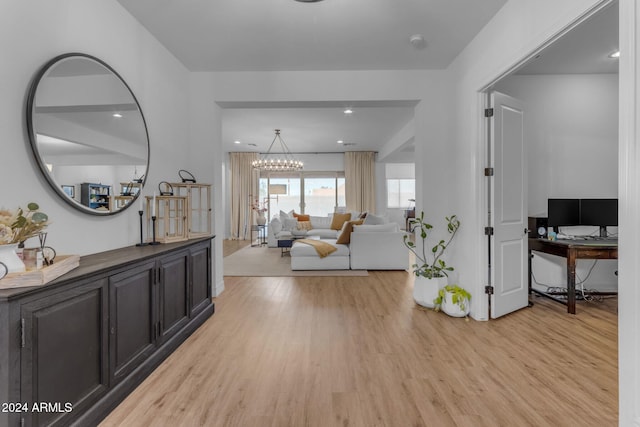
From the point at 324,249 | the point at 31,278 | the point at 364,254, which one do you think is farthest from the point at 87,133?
the point at 364,254

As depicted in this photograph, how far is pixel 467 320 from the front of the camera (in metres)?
3.11

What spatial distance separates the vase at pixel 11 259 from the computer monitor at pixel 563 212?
4.63 metres

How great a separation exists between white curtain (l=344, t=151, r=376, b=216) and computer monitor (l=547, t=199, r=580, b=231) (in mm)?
6240

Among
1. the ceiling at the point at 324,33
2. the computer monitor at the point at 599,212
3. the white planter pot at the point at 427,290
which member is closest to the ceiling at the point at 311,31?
the ceiling at the point at 324,33

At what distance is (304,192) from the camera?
1019cm

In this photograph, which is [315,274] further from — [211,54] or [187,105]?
[211,54]

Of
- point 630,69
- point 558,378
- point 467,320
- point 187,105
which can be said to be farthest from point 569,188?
point 187,105

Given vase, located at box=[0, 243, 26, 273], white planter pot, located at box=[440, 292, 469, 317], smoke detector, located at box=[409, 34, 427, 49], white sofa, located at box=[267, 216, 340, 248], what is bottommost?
white planter pot, located at box=[440, 292, 469, 317]

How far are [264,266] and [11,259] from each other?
4.48 meters

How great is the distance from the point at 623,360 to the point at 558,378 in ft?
2.38

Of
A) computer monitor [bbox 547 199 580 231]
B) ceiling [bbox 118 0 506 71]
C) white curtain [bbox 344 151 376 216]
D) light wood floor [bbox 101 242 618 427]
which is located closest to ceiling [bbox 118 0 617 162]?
ceiling [bbox 118 0 506 71]

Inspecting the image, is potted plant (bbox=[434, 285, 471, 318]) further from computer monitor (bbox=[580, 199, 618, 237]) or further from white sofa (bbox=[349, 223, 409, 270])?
white sofa (bbox=[349, 223, 409, 270])

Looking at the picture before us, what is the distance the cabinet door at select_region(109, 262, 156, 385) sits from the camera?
5.91 ft

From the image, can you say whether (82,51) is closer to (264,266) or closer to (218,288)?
(218,288)
